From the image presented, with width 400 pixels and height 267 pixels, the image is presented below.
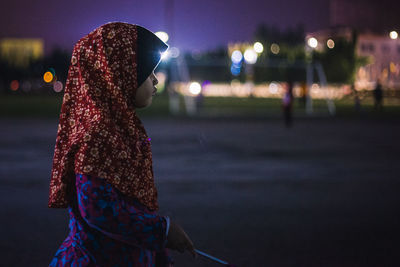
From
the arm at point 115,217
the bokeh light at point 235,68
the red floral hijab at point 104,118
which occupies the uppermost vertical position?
the bokeh light at point 235,68

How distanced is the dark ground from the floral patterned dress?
3.00m

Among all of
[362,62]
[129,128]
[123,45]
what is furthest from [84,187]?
[362,62]

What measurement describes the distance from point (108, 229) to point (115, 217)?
49 millimetres

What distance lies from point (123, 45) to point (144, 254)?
757 mm

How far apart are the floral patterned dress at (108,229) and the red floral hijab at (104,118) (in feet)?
0.14

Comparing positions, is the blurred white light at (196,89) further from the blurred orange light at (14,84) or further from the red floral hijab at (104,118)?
the blurred orange light at (14,84)

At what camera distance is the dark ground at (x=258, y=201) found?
5.50m

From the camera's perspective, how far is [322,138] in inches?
707

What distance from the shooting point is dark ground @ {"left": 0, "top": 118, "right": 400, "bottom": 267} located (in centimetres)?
550

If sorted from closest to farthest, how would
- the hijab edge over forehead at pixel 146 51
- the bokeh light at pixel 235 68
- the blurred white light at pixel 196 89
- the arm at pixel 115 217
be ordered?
the arm at pixel 115 217 → the hijab edge over forehead at pixel 146 51 → the bokeh light at pixel 235 68 → the blurred white light at pixel 196 89

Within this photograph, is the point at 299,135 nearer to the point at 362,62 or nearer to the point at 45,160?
the point at 45,160

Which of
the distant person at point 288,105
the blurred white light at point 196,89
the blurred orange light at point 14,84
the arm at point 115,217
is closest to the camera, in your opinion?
the arm at point 115,217

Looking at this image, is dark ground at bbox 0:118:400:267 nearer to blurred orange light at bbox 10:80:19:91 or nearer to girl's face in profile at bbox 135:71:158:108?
girl's face in profile at bbox 135:71:158:108

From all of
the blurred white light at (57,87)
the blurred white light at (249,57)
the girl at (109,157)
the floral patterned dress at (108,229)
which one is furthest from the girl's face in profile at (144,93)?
the blurred white light at (57,87)
